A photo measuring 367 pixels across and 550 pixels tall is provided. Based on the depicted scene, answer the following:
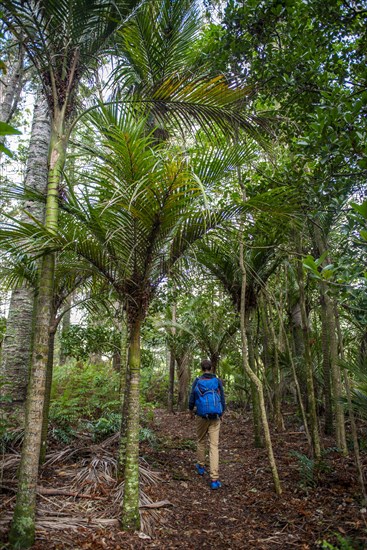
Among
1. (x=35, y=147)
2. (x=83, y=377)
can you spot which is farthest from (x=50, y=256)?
(x=83, y=377)

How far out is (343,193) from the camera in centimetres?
301

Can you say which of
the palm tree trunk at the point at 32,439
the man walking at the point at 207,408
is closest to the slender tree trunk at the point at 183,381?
the man walking at the point at 207,408

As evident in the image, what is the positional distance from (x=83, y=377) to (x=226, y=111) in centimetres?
646

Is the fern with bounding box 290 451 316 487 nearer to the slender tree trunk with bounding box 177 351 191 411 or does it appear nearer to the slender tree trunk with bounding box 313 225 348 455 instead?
the slender tree trunk with bounding box 313 225 348 455

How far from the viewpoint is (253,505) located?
420 cm

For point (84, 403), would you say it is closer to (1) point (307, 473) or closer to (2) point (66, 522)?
(2) point (66, 522)

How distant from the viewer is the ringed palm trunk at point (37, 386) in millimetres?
2742

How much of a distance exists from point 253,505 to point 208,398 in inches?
56.5

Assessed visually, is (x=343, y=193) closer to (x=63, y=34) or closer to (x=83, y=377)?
(x=63, y=34)

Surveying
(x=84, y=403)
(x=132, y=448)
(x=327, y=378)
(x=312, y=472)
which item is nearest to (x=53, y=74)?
(x=132, y=448)

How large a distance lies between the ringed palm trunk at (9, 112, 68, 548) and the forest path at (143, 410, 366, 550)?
1.11 m

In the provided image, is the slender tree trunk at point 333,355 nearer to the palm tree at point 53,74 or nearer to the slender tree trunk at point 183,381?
the palm tree at point 53,74

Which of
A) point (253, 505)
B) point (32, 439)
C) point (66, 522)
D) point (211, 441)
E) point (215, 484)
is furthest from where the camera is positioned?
point (211, 441)

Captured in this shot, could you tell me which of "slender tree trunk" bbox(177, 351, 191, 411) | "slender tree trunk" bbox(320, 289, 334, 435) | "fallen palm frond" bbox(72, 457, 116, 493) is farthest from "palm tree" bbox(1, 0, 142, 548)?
"slender tree trunk" bbox(177, 351, 191, 411)
